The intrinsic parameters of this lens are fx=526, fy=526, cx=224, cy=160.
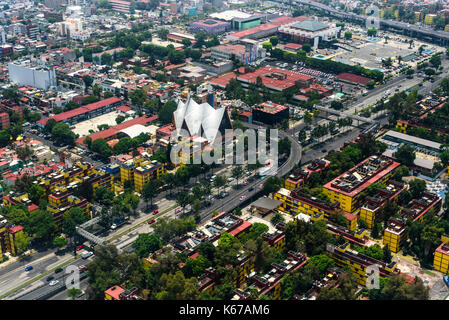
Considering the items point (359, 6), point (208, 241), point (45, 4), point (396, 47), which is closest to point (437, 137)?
point (208, 241)

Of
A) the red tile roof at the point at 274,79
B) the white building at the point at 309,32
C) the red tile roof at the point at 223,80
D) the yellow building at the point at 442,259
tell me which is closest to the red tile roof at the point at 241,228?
the yellow building at the point at 442,259

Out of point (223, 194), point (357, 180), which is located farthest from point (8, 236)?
point (357, 180)

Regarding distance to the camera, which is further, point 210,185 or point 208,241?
point 210,185

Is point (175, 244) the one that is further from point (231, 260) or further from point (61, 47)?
point (61, 47)

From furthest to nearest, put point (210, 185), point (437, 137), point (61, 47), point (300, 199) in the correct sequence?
1. point (61, 47)
2. point (437, 137)
3. point (210, 185)
4. point (300, 199)

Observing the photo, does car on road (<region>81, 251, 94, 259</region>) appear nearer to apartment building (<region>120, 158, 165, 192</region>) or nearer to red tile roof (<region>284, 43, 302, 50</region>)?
apartment building (<region>120, 158, 165, 192</region>)

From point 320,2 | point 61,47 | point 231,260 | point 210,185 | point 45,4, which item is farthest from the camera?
point 320,2

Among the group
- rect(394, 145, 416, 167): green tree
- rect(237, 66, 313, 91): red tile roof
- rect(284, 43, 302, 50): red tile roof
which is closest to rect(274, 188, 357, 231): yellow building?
rect(394, 145, 416, 167): green tree
